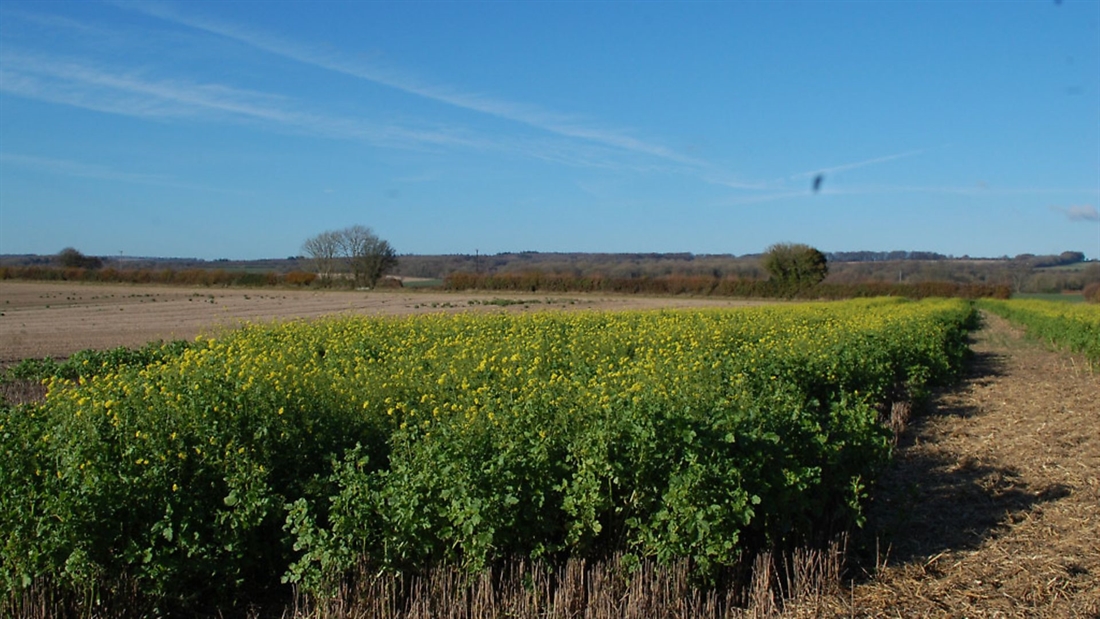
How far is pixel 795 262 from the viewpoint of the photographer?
78.4 meters

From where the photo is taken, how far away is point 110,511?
491 centimetres

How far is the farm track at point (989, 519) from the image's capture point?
547 centimetres

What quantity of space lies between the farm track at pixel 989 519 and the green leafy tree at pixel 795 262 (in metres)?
64.9

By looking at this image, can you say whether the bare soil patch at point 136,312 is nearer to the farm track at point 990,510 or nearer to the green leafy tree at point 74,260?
the farm track at point 990,510

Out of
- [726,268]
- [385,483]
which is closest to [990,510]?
[385,483]

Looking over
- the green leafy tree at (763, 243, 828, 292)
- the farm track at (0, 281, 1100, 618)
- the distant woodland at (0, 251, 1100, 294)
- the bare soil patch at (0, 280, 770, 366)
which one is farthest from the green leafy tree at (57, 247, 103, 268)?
the farm track at (0, 281, 1100, 618)

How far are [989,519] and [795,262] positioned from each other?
73644 millimetres

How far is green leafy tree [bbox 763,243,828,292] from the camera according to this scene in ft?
255

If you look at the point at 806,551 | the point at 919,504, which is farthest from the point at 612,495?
the point at 919,504

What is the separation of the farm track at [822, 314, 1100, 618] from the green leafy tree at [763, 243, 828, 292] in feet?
213

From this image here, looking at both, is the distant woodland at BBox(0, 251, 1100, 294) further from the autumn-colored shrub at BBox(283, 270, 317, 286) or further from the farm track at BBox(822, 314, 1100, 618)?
the farm track at BBox(822, 314, 1100, 618)

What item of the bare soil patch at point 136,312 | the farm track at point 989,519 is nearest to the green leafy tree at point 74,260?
the bare soil patch at point 136,312

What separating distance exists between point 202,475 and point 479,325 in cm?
1129

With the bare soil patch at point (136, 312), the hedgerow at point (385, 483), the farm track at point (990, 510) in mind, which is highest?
the hedgerow at point (385, 483)
